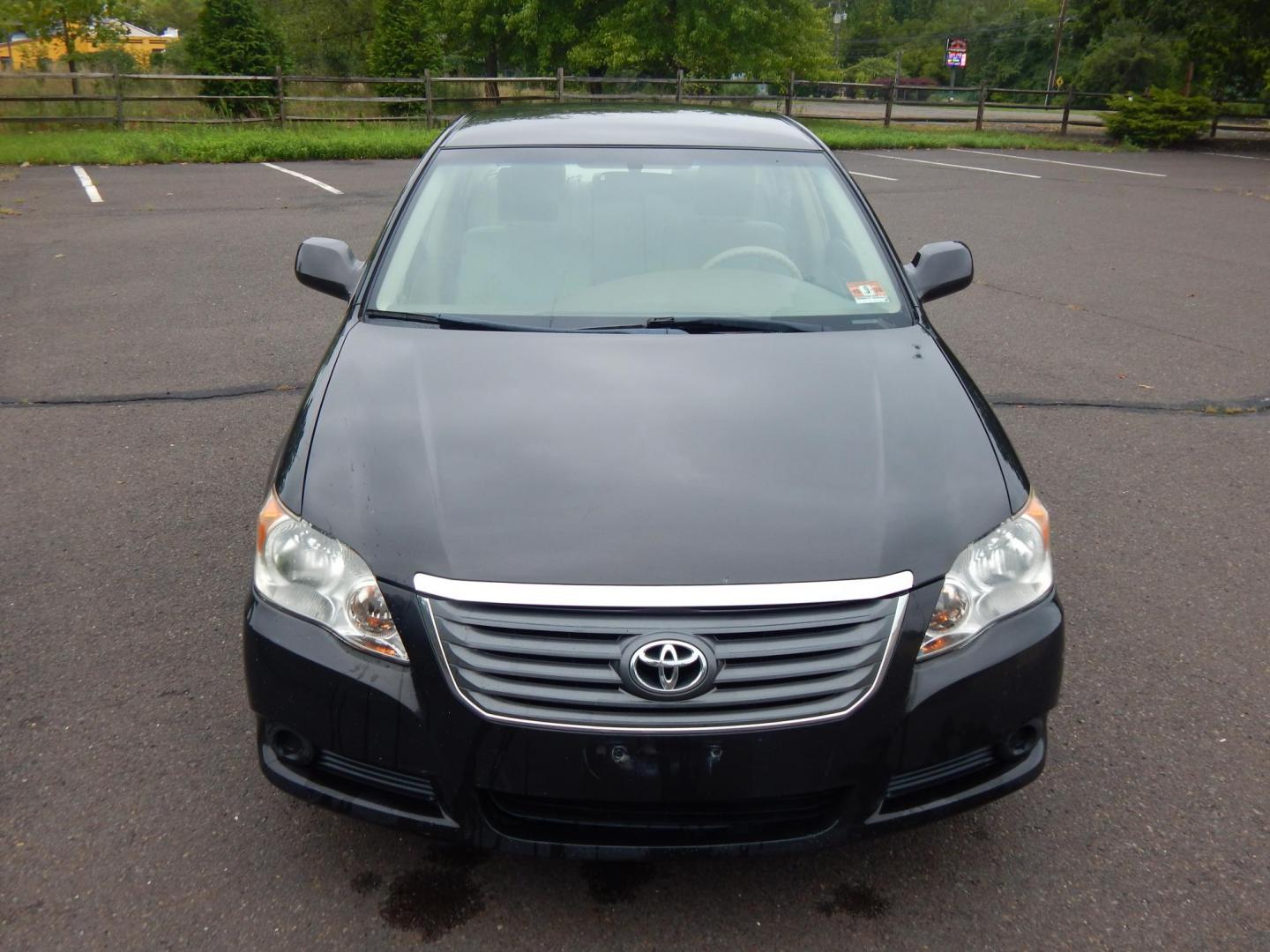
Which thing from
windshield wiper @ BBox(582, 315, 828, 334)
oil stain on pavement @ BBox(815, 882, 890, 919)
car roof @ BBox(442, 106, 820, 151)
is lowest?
oil stain on pavement @ BBox(815, 882, 890, 919)

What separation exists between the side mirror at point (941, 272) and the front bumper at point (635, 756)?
1.57 meters

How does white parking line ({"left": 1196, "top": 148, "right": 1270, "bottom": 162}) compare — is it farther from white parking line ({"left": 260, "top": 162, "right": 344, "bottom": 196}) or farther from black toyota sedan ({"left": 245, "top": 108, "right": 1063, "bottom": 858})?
black toyota sedan ({"left": 245, "top": 108, "right": 1063, "bottom": 858})

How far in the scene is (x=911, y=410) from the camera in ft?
8.89

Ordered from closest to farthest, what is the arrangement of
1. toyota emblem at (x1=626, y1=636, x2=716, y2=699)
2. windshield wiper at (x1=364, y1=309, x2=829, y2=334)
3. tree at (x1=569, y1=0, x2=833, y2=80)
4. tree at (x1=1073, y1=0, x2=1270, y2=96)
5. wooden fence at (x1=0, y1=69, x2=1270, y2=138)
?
1. toyota emblem at (x1=626, y1=636, x2=716, y2=699)
2. windshield wiper at (x1=364, y1=309, x2=829, y2=334)
3. wooden fence at (x1=0, y1=69, x2=1270, y2=138)
4. tree at (x1=1073, y1=0, x2=1270, y2=96)
5. tree at (x1=569, y1=0, x2=833, y2=80)

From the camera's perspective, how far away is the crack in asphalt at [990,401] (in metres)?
5.72

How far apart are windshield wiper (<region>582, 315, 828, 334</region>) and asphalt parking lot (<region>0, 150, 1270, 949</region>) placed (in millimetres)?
1326

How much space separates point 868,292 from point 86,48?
86.1 m

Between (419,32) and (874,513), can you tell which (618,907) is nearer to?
(874,513)

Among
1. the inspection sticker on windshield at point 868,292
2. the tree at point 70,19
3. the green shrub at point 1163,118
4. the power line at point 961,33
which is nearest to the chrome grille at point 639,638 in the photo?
the inspection sticker on windshield at point 868,292

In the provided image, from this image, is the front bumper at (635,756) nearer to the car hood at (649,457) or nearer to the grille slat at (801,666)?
the grille slat at (801,666)

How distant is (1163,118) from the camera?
84.4 feet

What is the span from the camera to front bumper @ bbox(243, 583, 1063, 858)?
81.7 inches

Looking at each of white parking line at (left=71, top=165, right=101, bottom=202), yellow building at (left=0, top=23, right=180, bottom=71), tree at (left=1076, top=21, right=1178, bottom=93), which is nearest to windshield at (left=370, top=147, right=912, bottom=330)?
white parking line at (left=71, top=165, right=101, bottom=202)

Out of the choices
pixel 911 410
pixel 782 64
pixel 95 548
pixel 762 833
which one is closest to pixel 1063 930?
pixel 762 833
